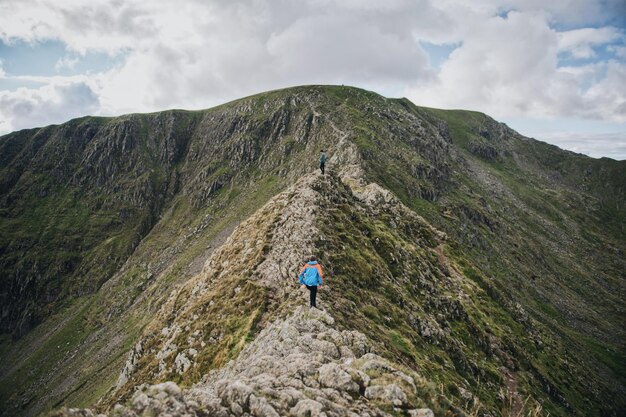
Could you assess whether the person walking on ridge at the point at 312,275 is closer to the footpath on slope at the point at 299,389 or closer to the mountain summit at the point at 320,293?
the mountain summit at the point at 320,293

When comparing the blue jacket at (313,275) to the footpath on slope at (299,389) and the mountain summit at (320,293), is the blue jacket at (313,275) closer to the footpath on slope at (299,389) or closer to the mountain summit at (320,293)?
the mountain summit at (320,293)

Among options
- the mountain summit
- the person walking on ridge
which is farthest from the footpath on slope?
the person walking on ridge

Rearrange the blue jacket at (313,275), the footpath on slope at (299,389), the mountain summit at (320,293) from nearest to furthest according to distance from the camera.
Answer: the footpath on slope at (299,389) < the mountain summit at (320,293) < the blue jacket at (313,275)

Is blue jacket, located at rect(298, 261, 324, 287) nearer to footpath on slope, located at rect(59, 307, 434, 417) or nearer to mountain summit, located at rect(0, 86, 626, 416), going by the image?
mountain summit, located at rect(0, 86, 626, 416)

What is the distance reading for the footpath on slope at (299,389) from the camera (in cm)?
1276

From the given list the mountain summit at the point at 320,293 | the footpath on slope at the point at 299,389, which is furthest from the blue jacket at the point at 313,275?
the footpath on slope at the point at 299,389

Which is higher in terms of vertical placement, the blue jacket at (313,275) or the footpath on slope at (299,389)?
the blue jacket at (313,275)

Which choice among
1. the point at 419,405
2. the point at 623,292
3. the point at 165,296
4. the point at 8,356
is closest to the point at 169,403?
the point at 419,405

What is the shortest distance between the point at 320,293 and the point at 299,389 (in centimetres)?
1238

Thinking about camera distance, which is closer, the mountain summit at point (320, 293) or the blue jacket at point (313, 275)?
the mountain summit at point (320, 293)

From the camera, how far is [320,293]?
27.4 meters

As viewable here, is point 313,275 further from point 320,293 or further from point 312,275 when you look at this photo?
point 320,293

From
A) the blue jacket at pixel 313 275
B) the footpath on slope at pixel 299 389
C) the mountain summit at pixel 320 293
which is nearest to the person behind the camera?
the footpath on slope at pixel 299 389

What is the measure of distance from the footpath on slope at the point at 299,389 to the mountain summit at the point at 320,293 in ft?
0.32
